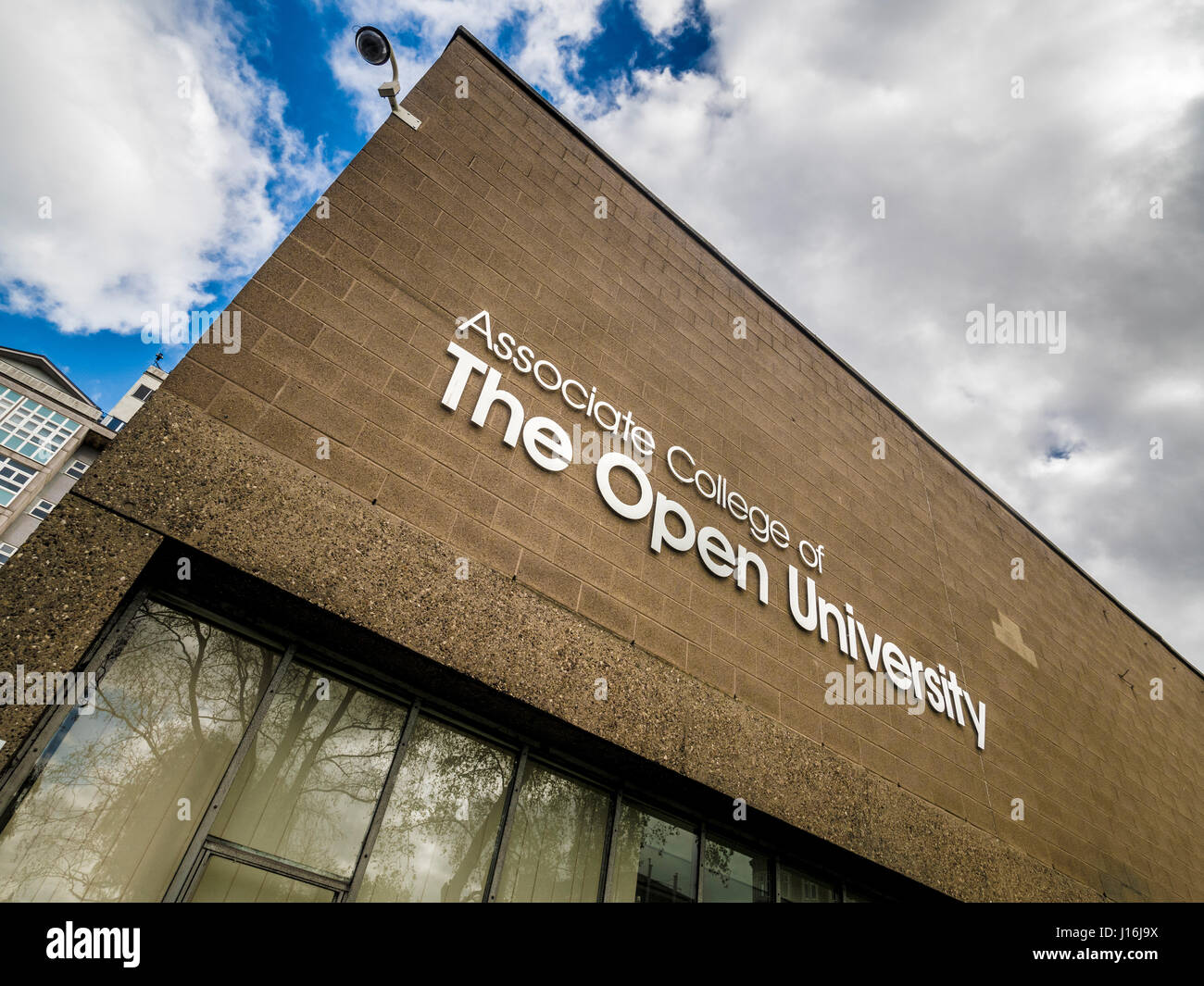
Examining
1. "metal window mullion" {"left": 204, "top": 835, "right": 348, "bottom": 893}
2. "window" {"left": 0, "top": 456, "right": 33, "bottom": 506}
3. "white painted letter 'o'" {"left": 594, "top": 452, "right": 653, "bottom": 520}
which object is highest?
"window" {"left": 0, "top": 456, "right": 33, "bottom": 506}

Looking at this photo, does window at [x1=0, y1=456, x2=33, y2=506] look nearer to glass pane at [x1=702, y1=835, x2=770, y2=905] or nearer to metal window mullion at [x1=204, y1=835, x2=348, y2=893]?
metal window mullion at [x1=204, y1=835, x2=348, y2=893]

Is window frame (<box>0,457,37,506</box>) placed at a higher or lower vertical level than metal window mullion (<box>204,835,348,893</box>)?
higher

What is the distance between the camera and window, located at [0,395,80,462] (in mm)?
49656

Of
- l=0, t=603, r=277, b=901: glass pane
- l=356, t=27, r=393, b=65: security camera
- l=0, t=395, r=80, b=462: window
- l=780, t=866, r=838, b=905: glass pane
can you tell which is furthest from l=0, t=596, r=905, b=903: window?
l=0, t=395, r=80, b=462: window

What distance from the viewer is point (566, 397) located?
4.57m

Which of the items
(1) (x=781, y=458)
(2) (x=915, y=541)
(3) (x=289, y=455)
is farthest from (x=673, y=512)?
(2) (x=915, y=541)

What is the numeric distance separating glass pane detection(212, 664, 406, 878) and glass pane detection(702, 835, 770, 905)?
214cm

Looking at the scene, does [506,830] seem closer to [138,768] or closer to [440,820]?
[440,820]

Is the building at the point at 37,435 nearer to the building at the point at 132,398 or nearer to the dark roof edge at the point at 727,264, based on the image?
the building at the point at 132,398

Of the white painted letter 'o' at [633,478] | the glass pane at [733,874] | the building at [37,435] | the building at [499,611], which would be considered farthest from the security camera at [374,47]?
the building at [37,435]

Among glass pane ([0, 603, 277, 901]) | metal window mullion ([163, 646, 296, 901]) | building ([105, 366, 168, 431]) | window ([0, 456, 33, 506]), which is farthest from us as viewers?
building ([105, 366, 168, 431])

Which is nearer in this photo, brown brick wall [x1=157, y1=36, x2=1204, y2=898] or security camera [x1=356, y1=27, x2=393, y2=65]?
brown brick wall [x1=157, y1=36, x2=1204, y2=898]

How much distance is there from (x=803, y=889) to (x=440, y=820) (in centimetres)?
263

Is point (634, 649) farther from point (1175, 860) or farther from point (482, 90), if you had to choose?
point (1175, 860)
